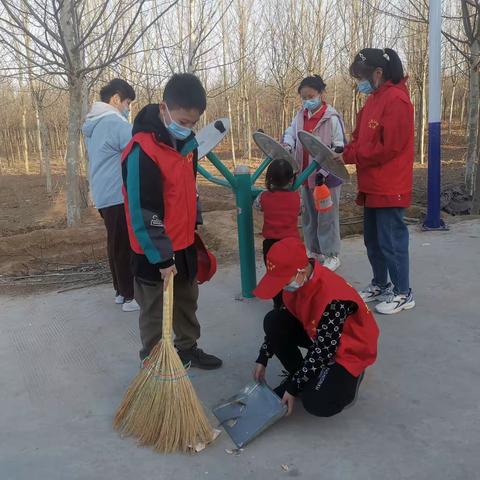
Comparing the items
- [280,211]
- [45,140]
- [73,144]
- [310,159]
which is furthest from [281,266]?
[45,140]

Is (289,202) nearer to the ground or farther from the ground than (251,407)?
farther from the ground

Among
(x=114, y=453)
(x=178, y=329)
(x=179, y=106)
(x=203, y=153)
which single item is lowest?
(x=114, y=453)

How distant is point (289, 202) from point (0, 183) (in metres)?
14.6

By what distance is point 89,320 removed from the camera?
3482 millimetres

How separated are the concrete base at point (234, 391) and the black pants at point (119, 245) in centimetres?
24

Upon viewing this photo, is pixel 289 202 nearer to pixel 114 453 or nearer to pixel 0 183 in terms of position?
pixel 114 453

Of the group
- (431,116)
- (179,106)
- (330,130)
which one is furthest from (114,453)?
(431,116)

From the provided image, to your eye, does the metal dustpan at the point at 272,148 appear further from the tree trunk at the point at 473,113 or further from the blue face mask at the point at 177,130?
the tree trunk at the point at 473,113

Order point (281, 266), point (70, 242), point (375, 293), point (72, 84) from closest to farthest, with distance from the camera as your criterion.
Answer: point (281, 266) → point (375, 293) → point (70, 242) → point (72, 84)

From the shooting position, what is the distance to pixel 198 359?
274 cm

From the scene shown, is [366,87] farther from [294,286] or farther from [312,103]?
[294,286]

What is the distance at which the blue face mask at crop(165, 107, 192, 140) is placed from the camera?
225 cm

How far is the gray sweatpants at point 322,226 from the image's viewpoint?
4.11m

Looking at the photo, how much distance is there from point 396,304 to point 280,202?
0.99 meters
